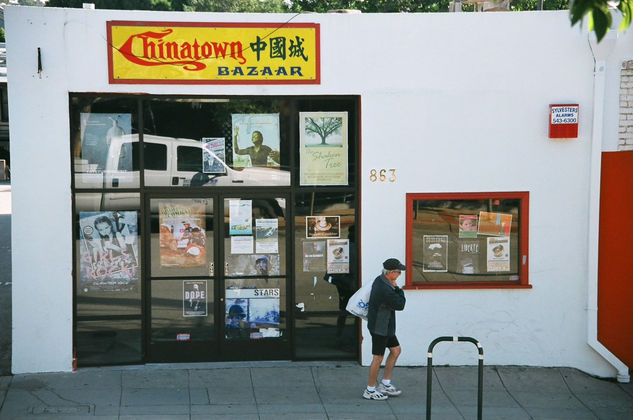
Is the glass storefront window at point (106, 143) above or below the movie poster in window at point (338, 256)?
above

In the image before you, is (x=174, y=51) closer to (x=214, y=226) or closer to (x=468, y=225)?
(x=214, y=226)

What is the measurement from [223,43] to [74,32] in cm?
181

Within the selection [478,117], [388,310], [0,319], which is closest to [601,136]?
[478,117]

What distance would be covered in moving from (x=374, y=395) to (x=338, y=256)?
6.53 ft

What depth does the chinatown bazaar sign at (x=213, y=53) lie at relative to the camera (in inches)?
381

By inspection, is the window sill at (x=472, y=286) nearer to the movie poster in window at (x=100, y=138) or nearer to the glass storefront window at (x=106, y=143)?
the glass storefront window at (x=106, y=143)

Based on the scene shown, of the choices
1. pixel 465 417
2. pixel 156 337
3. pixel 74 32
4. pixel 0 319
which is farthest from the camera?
pixel 0 319

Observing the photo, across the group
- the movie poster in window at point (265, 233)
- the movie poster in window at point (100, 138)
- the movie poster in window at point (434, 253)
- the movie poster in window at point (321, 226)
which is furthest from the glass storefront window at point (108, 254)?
the movie poster in window at point (434, 253)

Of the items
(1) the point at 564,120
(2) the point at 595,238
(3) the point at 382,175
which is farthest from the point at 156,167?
(2) the point at 595,238

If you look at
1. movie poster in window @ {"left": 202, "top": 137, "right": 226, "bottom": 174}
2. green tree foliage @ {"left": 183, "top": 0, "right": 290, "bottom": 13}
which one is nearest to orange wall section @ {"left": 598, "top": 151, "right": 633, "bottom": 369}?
movie poster in window @ {"left": 202, "top": 137, "right": 226, "bottom": 174}

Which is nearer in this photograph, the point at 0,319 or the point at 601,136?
the point at 601,136

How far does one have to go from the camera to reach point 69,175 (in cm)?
964

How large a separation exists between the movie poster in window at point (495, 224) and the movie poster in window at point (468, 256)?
0.68 ft

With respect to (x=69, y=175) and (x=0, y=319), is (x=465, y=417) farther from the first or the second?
(x=0, y=319)
